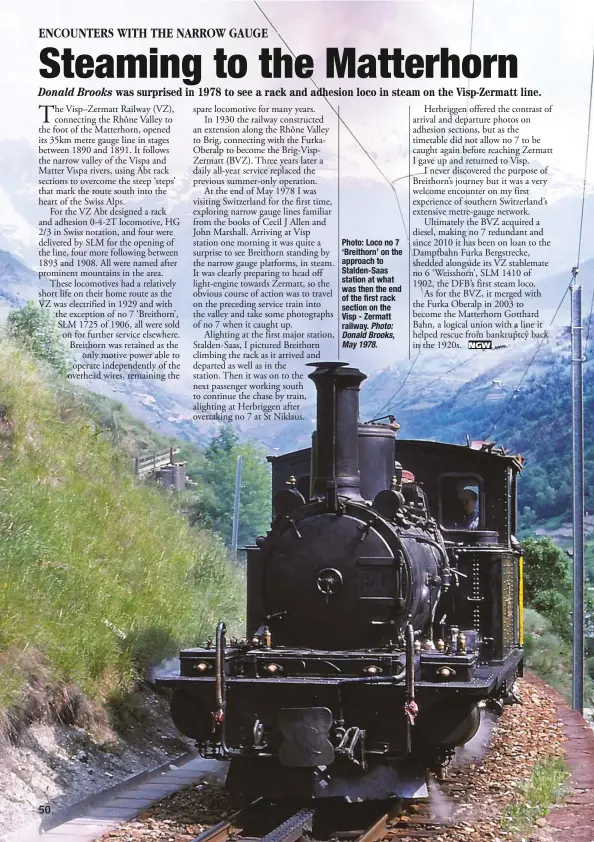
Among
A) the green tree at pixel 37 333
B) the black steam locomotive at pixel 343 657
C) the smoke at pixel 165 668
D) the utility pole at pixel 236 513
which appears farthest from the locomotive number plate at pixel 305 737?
the utility pole at pixel 236 513

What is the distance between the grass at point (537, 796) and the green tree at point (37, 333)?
8.98 meters

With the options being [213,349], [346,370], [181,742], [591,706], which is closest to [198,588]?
[181,742]

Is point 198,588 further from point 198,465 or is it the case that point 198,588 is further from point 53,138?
point 53,138

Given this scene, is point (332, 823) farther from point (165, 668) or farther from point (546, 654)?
point (546, 654)

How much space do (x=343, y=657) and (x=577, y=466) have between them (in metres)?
7.48

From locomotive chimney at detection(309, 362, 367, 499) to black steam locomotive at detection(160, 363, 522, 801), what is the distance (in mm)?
10

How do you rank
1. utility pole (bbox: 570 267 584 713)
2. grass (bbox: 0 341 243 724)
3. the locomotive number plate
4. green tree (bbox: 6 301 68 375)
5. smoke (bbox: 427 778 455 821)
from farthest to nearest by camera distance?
green tree (bbox: 6 301 68 375) < utility pole (bbox: 570 267 584 713) < grass (bbox: 0 341 243 724) < smoke (bbox: 427 778 455 821) < the locomotive number plate

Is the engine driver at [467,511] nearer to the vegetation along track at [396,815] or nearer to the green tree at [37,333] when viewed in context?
the vegetation along track at [396,815]

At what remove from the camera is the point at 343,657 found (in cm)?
645

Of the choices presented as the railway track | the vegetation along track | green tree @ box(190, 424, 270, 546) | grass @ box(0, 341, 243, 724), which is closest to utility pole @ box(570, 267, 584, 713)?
grass @ box(0, 341, 243, 724)

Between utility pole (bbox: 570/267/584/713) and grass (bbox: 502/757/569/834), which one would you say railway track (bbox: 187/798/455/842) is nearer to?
grass (bbox: 502/757/569/834)

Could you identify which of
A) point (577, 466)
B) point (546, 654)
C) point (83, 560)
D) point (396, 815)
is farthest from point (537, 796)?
point (546, 654)

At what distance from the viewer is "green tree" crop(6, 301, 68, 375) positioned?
1384cm

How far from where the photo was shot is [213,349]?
9141mm
